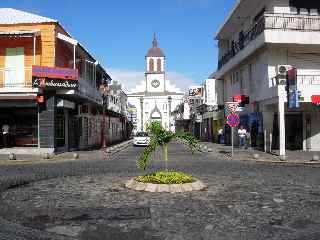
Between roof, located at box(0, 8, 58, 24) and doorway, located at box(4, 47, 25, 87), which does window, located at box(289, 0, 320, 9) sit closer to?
roof, located at box(0, 8, 58, 24)

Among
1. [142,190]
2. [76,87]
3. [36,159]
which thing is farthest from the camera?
[76,87]

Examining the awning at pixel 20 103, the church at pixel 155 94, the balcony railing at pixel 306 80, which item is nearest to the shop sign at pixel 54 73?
the awning at pixel 20 103

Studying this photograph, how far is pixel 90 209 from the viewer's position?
8.63 m

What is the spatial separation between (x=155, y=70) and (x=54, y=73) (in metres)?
105

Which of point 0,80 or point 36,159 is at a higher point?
point 0,80

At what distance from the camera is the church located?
12838 centimetres

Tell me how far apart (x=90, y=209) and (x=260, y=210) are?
131 inches

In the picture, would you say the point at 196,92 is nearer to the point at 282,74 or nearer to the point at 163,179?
the point at 282,74

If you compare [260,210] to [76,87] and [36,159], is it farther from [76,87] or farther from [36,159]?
[76,87]

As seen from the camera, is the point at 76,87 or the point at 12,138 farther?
the point at 12,138

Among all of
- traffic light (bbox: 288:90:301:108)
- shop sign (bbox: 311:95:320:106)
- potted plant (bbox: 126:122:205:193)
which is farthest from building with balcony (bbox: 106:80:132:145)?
potted plant (bbox: 126:122:205:193)

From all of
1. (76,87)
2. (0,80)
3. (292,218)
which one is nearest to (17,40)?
(0,80)

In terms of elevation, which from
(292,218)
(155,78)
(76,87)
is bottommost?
(292,218)

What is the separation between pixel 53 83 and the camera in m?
24.5
